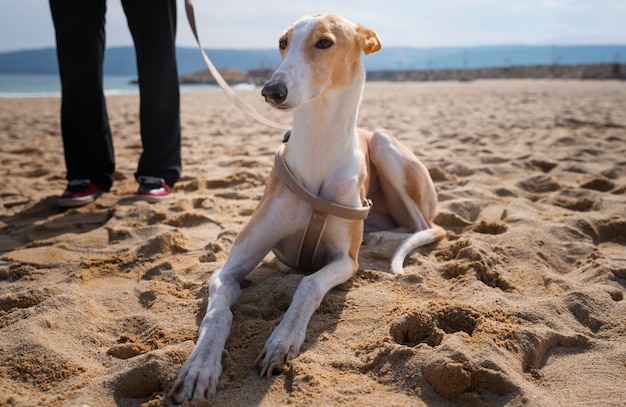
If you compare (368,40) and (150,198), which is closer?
(368,40)

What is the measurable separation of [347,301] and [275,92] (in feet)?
3.25

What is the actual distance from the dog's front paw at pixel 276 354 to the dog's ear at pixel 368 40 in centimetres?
146

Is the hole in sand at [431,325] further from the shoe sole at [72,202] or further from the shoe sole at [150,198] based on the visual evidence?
the shoe sole at [72,202]

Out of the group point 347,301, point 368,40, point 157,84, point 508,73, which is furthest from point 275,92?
point 508,73

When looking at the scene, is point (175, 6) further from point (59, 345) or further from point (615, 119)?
point (615, 119)

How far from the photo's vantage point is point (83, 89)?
3744 millimetres

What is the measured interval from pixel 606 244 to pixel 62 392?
2993mm

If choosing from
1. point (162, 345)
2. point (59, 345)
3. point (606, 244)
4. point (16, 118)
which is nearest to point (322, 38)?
point (162, 345)

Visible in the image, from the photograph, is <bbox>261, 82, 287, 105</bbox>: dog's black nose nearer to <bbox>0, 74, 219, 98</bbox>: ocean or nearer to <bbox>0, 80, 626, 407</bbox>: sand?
<bbox>0, 80, 626, 407</bbox>: sand

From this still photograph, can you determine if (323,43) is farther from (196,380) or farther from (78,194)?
(78,194)

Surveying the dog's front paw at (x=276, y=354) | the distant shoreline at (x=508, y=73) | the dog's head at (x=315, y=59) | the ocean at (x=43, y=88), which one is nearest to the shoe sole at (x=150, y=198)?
the dog's head at (x=315, y=59)

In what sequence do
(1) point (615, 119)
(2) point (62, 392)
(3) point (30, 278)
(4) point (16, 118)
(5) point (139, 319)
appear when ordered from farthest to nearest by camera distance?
(4) point (16, 118) → (1) point (615, 119) → (3) point (30, 278) → (5) point (139, 319) → (2) point (62, 392)

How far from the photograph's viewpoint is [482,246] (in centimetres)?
283

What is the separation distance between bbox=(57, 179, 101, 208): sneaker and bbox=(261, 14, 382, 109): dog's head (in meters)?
2.21
